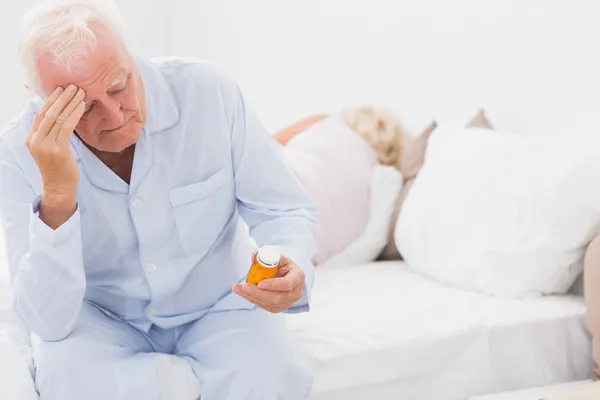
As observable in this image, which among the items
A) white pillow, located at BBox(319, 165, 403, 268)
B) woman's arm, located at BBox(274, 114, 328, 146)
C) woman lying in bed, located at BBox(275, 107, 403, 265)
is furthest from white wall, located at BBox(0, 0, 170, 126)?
white pillow, located at BBox(319, 165, 403, 268)

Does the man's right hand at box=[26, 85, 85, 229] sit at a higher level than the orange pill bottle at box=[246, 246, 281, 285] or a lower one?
higher

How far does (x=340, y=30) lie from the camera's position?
2725 mm

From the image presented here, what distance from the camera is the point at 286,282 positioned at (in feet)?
4.28

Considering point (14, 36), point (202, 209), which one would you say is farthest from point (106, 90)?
point (14, 36)

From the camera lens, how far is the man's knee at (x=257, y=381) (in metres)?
1.40

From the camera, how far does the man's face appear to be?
4.15ft

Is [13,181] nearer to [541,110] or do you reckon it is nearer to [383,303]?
[383,303]

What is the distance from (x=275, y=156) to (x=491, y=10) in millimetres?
832

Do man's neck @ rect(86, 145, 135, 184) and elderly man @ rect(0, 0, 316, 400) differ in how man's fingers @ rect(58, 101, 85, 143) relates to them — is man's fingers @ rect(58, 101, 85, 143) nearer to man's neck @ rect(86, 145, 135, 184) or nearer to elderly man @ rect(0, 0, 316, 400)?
elderly man @ rect(0, 0, 316, 400)

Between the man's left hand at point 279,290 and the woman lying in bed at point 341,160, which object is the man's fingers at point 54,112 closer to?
the man's left hand at point 279,290

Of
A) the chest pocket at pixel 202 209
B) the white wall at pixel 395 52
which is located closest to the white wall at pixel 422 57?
the white wall at pixel 395 52

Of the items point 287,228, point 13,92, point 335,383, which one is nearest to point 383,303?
point 335,383

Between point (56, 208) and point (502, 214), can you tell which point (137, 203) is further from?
point (502, 214)

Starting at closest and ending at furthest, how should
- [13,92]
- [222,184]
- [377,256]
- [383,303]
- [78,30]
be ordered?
[78,30] → [222,184] → [383,303] → [377,256] → [13,92]
